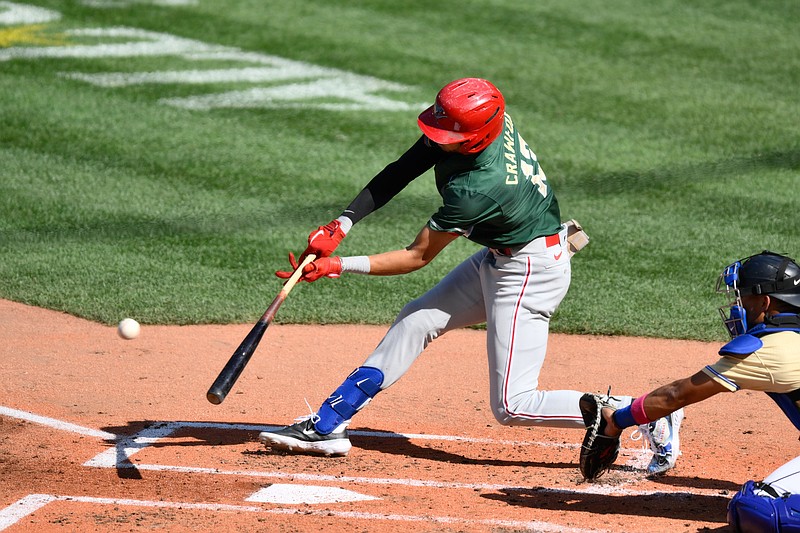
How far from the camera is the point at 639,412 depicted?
4.44 metres

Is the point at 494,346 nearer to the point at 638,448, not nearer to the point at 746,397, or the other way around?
the point at 638,448

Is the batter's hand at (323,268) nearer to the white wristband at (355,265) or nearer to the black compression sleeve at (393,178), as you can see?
the white wristband at (355,265)

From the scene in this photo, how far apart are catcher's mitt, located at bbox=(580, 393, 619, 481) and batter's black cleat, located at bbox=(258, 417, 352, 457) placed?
1153 mm

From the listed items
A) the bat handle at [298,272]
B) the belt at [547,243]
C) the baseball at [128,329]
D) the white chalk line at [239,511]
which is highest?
the belt at [547,243]

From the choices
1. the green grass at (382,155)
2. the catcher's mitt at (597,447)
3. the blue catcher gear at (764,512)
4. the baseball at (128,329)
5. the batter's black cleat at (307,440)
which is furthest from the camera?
the green grass at (382,155)

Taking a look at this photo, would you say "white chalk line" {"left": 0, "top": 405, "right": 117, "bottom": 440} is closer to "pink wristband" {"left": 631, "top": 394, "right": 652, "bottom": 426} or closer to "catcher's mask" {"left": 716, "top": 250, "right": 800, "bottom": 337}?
"pink wristband" {"left": 631, "top": 394, "right": 652, "bottom": 426}

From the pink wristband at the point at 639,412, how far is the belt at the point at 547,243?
0.93 meters

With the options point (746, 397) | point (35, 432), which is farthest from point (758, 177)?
point (35, 432)

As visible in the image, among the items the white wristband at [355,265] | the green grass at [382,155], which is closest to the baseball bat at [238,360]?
the white wristband at [355,265]

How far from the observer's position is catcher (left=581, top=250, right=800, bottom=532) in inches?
161

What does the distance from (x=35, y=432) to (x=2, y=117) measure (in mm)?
6124

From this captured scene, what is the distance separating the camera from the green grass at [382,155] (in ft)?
25.6

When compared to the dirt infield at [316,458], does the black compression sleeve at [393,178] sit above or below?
above

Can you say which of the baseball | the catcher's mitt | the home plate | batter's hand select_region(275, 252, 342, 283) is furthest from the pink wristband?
the baseball
